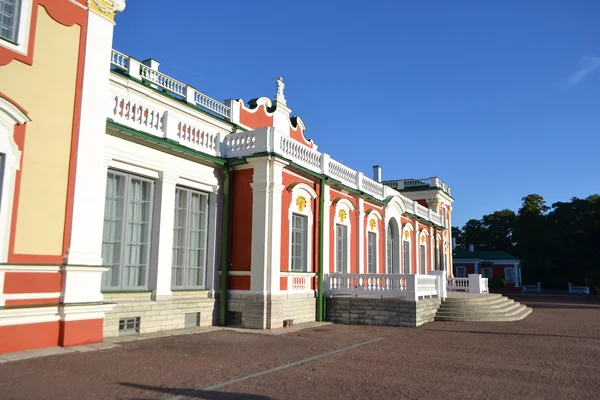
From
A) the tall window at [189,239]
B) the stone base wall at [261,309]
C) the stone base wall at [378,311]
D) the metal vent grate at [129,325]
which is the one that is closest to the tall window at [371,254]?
the stone base wall at [378,311]

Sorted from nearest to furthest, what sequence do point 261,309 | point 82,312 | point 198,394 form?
point 198,394 → point 82,312 → point 261,309

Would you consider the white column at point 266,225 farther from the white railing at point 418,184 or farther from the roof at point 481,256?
the roof at point 481,256

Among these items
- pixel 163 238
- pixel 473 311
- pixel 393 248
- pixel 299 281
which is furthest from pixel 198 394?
pixel 393 248

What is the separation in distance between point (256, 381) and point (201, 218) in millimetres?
6254

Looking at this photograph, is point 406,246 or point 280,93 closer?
point 280,93

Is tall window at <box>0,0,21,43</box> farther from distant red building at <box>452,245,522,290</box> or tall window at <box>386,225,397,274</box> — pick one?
distant red building at <box>452,245,522,290</box>

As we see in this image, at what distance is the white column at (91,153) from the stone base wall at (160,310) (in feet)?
4.96

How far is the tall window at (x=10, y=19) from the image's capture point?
720 centimetres

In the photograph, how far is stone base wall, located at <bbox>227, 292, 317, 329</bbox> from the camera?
11.2m

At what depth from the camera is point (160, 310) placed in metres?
10.1

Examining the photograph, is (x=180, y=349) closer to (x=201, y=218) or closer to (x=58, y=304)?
(x=58, y=304)

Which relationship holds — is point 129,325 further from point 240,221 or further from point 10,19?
point 10,19

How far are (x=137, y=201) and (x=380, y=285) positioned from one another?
7.09 m

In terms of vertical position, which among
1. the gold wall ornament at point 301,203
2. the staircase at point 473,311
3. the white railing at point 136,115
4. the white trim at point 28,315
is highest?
the white railing at point 136,115
